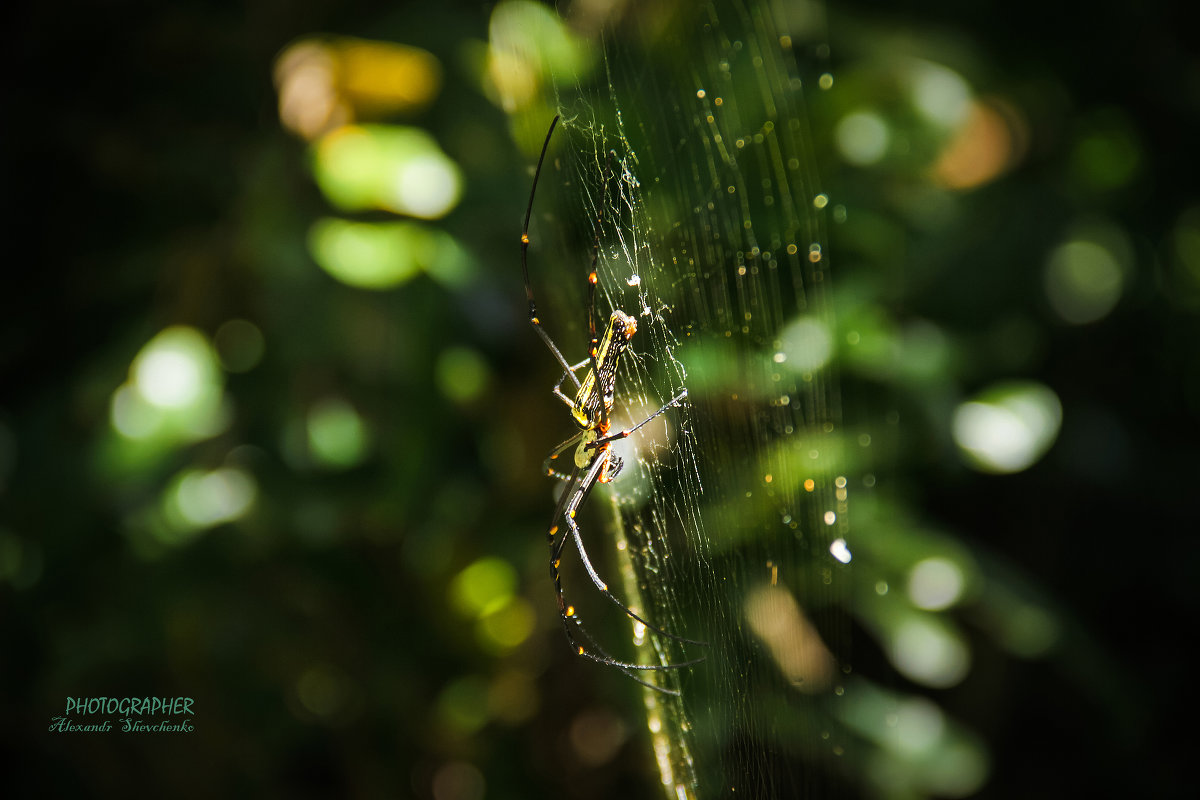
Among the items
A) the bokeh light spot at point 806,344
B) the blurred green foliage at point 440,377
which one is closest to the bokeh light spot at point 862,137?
the blurred green foliage at point 440,377

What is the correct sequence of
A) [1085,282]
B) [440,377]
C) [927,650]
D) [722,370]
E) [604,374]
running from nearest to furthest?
[604,374] → [722,370] → [440,377] → [927,650] → [1085,282]

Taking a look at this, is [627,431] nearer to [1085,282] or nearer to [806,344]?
[806,344]

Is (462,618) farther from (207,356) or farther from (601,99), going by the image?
(601,99)

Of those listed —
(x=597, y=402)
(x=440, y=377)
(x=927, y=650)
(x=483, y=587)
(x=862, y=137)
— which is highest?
(x=862, y=137)

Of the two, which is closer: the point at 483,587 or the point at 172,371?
the point at 172,371

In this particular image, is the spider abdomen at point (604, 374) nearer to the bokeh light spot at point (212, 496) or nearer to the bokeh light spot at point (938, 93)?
the bokeh light spot at point (212, 496)

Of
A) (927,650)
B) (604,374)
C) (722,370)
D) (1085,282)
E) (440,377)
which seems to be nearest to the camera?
(604,374)

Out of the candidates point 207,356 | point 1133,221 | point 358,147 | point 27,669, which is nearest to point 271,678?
point 27,669

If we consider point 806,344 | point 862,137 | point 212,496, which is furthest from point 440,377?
point 862,137
